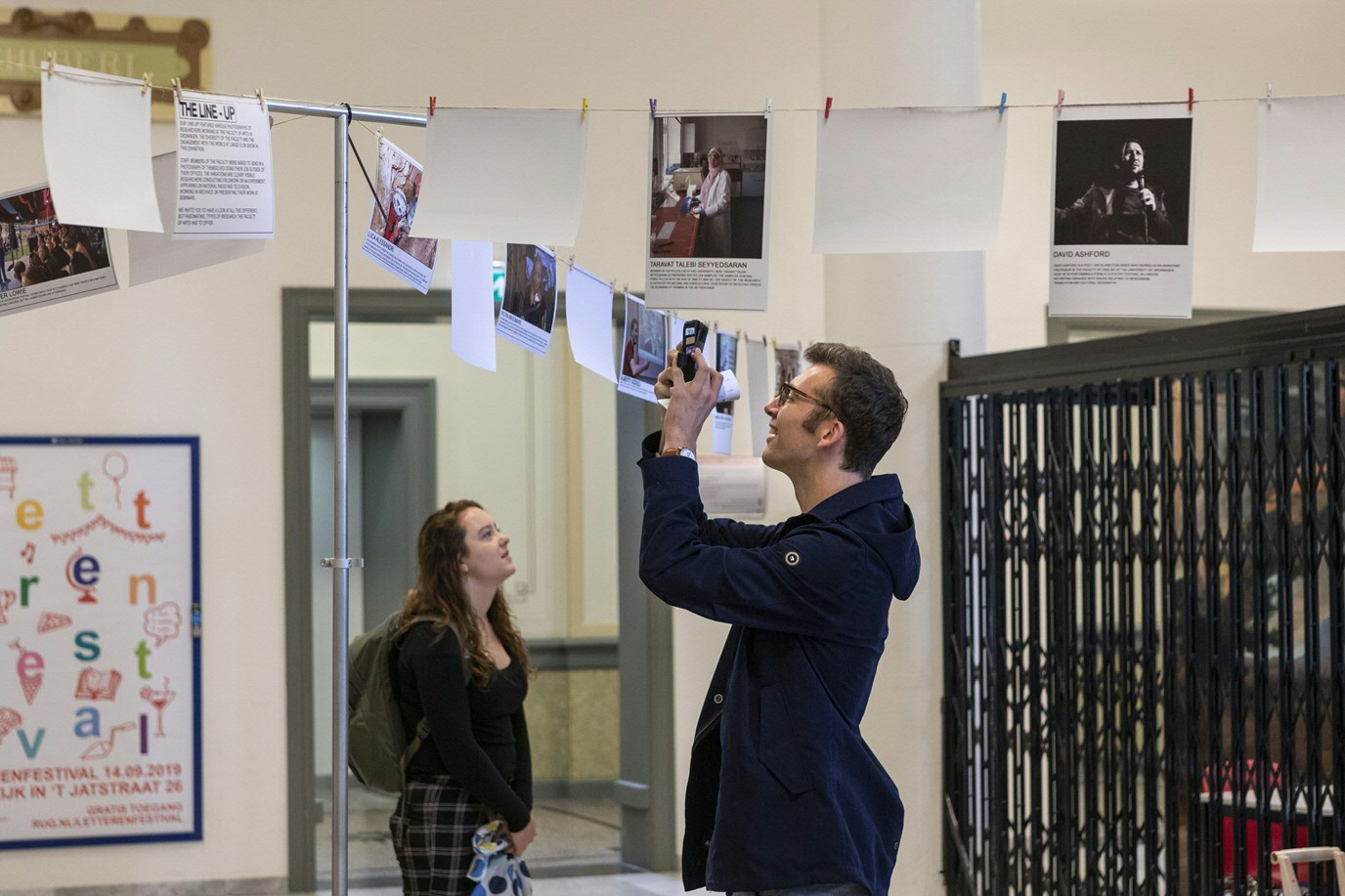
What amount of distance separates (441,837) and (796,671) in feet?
4.79

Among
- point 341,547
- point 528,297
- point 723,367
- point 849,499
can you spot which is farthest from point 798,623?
point 723,367

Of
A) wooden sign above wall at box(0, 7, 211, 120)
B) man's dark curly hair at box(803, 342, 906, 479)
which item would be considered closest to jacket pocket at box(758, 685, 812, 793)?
man's dark curly hair at box(803, 342, 906, 479)

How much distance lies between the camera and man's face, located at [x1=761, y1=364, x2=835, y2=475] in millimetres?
2283

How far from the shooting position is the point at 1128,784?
3.56 m

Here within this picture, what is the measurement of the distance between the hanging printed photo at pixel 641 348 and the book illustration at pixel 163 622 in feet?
8.12

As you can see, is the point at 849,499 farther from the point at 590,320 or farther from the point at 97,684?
the point at 97,684

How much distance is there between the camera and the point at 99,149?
230 centimetres

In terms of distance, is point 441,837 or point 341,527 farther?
point 441,837

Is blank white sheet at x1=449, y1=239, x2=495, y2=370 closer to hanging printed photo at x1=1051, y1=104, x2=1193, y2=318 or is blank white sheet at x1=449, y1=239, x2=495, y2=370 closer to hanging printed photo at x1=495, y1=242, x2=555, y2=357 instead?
hanging printed photo at x1=495, y1=242, x2=555, y2=357

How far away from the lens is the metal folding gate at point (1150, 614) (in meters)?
3.05

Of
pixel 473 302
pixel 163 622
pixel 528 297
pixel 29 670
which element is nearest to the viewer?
pixel 473 302

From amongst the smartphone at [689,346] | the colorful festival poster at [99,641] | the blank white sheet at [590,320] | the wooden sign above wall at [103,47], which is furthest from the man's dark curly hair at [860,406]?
the wooden sign above wall at [103,47]

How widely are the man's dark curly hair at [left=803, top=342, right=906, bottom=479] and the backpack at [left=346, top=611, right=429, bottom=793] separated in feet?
4.92

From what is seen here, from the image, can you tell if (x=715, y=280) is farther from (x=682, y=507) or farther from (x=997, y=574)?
(x=997, y=574)
